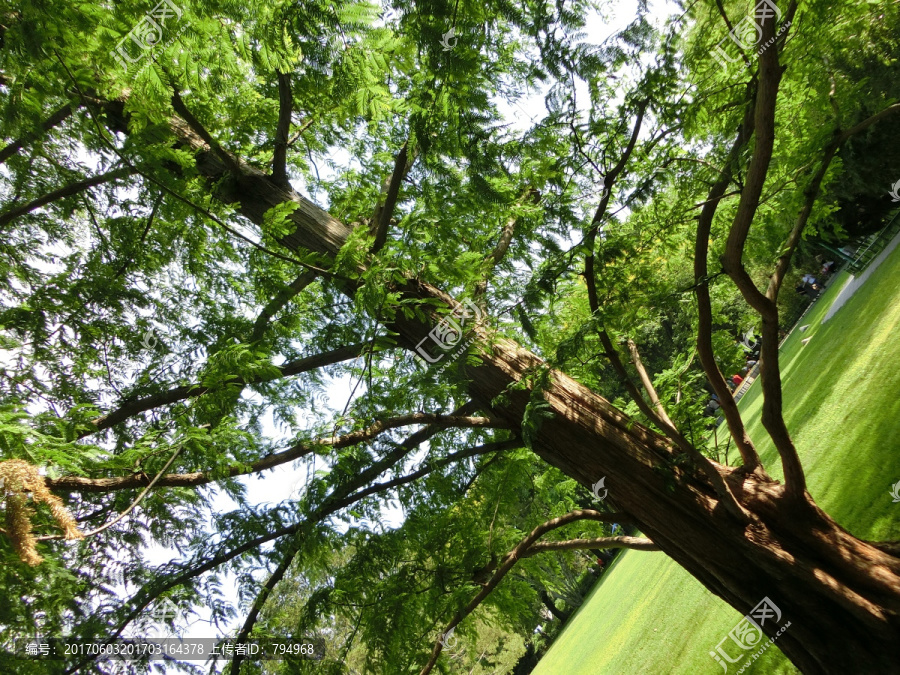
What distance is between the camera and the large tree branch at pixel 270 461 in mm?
2963

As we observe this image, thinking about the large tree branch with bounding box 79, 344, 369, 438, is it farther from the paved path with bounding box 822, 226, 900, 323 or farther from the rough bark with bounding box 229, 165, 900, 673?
the paved path with bounding box 822, 226, 900, 323

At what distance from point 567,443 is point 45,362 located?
439 centimetres

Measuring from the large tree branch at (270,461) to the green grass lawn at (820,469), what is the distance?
13.4 ft

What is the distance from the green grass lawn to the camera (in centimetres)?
594

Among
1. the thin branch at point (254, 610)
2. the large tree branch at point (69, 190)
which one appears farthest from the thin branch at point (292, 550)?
the large tree branch at point (69, 190)

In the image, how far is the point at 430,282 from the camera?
387 cm

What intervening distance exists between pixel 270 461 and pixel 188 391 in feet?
2.48

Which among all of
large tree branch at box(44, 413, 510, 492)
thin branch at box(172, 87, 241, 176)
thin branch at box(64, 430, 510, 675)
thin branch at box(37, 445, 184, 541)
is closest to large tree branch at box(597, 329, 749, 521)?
thin branch at box(64, 430, 510, 675)

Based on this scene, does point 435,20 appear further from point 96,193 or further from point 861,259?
point 861,259

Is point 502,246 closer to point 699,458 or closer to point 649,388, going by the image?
point 649,388

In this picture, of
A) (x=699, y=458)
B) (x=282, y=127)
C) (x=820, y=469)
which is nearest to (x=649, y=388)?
(x=699, y=458)

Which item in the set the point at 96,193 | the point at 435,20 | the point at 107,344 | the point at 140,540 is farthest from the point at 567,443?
the point at 96,193

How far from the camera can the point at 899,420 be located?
6.30 meters

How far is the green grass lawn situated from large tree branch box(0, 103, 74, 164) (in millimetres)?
7224
